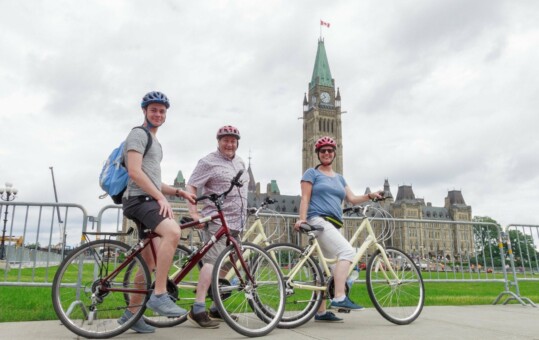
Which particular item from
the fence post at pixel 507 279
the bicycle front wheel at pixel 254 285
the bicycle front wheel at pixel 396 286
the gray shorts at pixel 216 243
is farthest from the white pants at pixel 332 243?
the fence post at pixel 507 279

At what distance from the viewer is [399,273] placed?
486 cm

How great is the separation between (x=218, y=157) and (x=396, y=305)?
2.53 m

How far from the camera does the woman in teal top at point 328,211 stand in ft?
14.4

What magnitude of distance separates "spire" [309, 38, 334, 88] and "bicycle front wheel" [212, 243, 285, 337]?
116m

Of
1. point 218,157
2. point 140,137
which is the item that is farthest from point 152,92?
point 218,157

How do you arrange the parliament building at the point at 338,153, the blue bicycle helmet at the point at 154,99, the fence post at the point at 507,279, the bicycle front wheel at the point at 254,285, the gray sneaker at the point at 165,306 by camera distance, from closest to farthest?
Answer: the gray sneaker at the point at 165,306, the bicycle front wheel at the point at 254,285, the blue bicycle helmet at the point at 154,99, the fence post at the point at 507,279, the parliament building at the point at 338,153

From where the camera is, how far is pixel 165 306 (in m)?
3.46

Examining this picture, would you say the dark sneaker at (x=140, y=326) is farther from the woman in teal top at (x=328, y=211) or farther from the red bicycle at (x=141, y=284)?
the woman in teal top at (x=328, y=211)

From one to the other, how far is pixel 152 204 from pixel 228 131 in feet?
4.33

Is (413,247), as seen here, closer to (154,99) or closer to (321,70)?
(154,99)

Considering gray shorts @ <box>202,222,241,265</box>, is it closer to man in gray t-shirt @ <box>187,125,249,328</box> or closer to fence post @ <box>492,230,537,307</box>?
man in gray t-shirt @ <box>187,125,249,328</box>

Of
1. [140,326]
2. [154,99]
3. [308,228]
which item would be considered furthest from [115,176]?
[308,228]

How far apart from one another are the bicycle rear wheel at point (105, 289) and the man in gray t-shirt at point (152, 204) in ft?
0.26

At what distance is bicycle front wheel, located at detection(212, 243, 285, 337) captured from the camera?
380 centimetres
